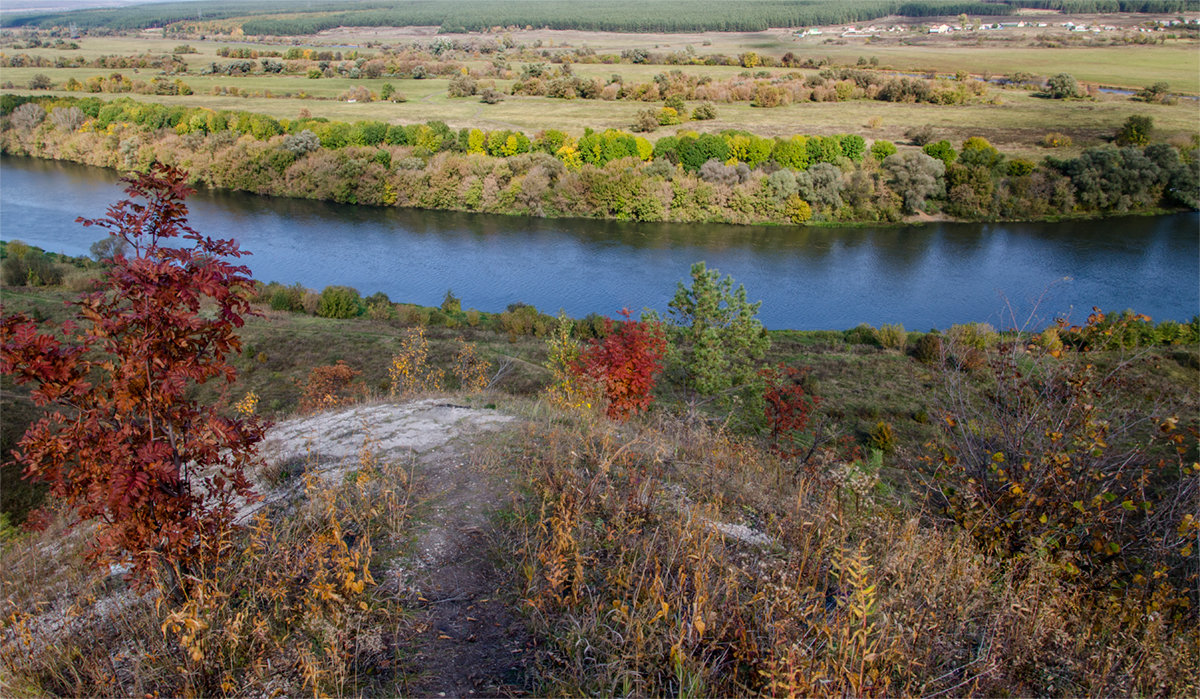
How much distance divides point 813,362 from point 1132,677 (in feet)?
68.0

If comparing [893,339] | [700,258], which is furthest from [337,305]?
[893,339]

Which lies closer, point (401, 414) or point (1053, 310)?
point (401, 414)

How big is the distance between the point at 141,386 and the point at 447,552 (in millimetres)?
1999

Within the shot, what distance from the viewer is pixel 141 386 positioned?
137 inches

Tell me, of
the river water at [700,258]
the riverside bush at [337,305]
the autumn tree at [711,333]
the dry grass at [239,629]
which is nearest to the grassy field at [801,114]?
the river water at [700,258]

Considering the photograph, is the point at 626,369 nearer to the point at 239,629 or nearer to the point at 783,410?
the point at 783,410

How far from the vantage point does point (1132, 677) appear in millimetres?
3369

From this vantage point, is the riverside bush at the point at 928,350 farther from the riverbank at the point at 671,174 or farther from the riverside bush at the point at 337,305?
the riverside bush at the point at 337,305

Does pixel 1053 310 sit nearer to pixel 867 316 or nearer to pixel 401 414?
pixel 867 316

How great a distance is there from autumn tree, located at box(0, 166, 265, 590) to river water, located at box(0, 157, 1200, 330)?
89.0 ft

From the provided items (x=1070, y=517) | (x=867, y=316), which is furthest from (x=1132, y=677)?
(x=867, y=316)

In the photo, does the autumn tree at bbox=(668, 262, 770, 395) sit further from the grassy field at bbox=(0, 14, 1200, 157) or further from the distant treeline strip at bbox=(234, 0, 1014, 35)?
the distant treeline strip at bbox=(234, 0, 1014, 35)

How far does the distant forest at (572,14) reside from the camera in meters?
117

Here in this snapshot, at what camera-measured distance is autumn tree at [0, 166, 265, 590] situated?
131 inches
